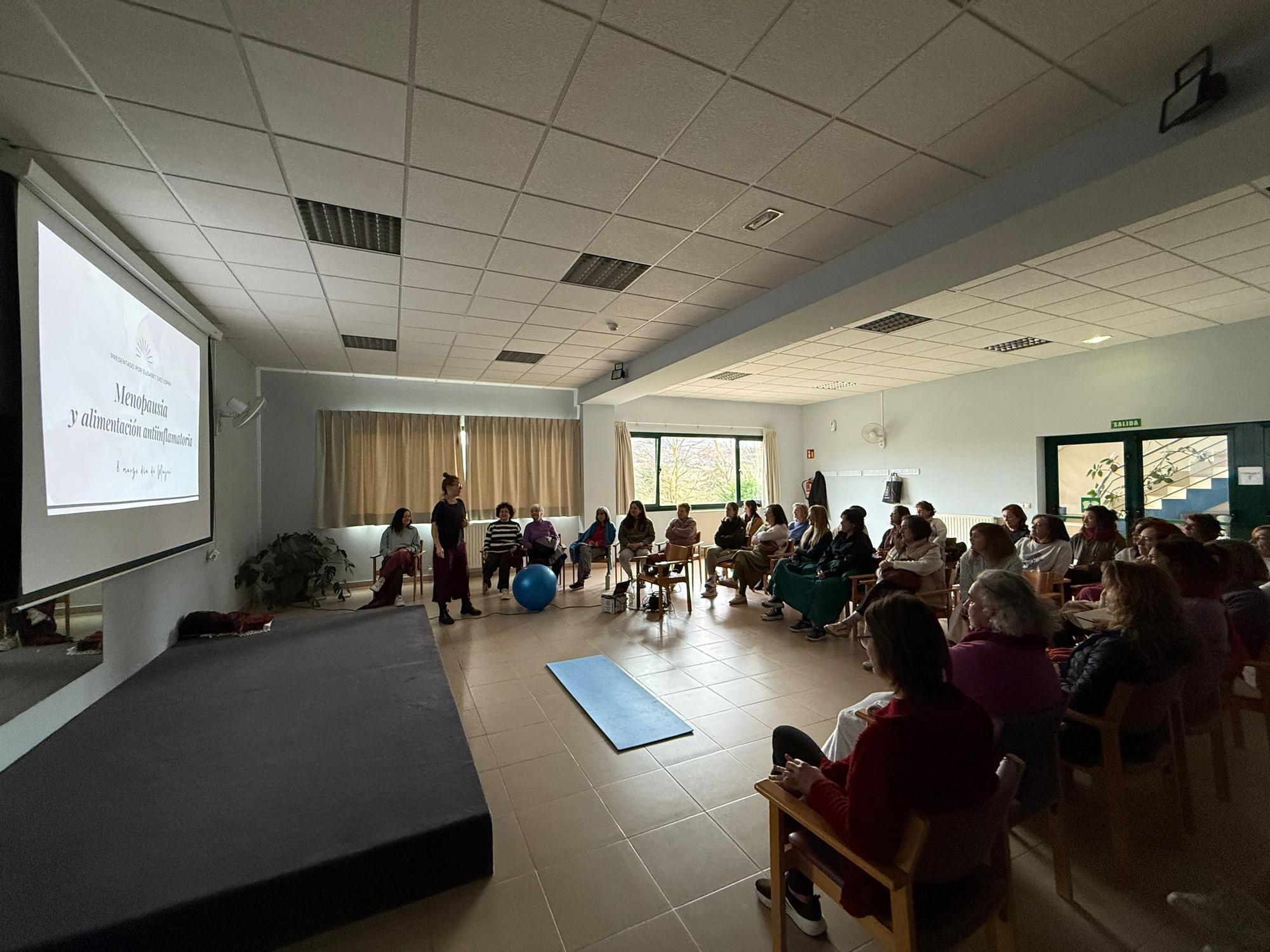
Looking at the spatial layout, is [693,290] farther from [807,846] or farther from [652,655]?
[807,846]

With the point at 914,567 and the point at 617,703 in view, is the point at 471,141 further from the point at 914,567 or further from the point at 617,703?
the point at 914,567

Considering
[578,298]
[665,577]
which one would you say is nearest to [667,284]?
[578,298]

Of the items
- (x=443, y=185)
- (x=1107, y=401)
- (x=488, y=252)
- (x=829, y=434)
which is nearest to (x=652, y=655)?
(x=488, y=252)

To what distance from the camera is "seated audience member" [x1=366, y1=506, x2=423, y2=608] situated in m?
5.77

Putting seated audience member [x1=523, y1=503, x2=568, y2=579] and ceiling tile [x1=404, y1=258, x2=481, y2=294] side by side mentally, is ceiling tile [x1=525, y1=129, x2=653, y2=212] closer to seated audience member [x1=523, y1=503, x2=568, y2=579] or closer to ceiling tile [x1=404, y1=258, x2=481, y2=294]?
ceiling tile [x1=404, y1=258, x2=481, y2=294]

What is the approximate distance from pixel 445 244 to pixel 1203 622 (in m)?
4.27

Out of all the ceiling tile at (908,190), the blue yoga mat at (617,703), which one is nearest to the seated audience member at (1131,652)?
the blue yoga mat at (617,703)

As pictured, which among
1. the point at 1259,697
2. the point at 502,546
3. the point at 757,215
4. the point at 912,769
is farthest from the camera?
the point at 502,546

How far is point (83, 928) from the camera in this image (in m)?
1.40

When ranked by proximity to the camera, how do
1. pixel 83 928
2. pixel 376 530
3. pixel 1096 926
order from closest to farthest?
pixel 83 928 → pixel 1096 926 → pixel 376 530

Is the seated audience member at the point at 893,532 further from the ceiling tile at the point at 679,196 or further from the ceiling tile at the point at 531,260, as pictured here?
the ceiling tile at the point at 531,260

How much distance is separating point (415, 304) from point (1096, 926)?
17.0ft

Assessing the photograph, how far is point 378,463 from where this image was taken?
7375mm

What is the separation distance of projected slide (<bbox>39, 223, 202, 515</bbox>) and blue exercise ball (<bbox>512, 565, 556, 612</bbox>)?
3012 millimetres
